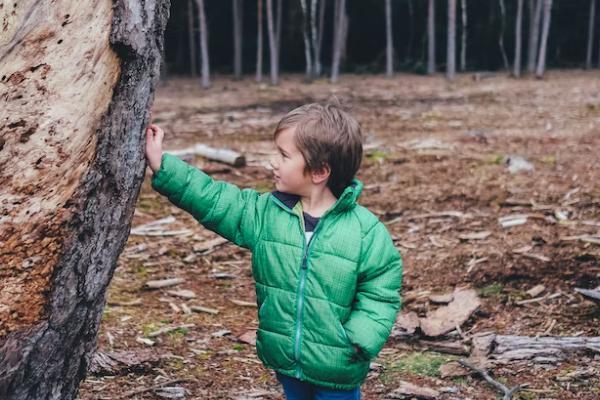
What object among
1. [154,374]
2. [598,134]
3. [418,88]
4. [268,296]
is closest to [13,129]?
[268,296]

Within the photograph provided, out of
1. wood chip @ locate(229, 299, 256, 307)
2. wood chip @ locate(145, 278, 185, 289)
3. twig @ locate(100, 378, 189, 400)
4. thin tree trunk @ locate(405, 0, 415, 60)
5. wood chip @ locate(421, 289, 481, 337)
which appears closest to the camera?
twig @ locate(100, 378, 189, 400)

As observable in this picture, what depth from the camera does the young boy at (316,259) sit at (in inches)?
114

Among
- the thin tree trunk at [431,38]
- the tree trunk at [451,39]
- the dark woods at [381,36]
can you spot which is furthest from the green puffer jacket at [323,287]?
the dark woods at [381,36]

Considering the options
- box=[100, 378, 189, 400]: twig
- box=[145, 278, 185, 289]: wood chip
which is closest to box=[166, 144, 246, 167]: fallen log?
box=[145, 278, 185, 289]: wood chip

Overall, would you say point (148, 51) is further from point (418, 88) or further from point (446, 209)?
point (418, 88)

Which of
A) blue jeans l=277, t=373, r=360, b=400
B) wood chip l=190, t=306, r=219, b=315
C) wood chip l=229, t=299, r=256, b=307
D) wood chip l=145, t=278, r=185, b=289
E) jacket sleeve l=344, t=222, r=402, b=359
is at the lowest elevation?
wood chip l=229, t=299, r=256, b=307

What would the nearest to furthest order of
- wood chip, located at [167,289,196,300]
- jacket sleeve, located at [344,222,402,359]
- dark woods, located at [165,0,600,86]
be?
jacket sleeve, located at [344,222,402,359] → wood chip, located at [167,289,196,300] → dark woods, located at [165,0,600,86]

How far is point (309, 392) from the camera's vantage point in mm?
3066

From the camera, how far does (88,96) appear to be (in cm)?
Result: 272

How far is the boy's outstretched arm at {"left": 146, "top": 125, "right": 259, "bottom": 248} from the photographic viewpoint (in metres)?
3.00

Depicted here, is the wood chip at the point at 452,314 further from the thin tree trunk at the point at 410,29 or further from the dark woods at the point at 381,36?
the thin tree trunk at the point at 410,29

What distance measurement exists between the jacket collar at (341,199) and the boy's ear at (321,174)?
0.31 ft

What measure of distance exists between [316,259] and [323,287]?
10 centimetres

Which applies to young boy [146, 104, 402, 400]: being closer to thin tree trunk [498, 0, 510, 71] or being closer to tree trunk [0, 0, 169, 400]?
tree trunk [0, 0, 169, 400]
